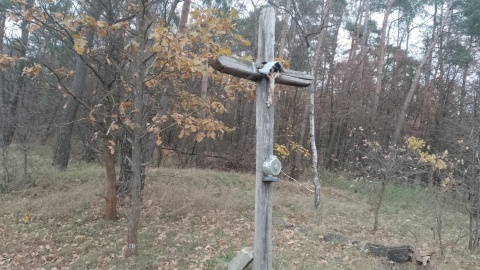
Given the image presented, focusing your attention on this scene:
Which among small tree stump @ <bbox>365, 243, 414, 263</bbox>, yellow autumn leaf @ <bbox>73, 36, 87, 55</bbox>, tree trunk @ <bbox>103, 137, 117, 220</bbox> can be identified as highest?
yellow autumn leaf @ <bbox>73, 36, 87, 55</bbox>

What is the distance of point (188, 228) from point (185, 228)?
6 cm

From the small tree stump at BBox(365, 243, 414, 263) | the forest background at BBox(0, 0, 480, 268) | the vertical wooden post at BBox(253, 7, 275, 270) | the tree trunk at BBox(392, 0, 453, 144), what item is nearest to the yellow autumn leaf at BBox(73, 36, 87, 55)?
the forest background at BBox(0, 0, 480, 268)

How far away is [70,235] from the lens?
21.1 feet

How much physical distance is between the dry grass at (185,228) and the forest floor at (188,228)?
0.02 metres

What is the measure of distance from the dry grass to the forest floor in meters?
0.02

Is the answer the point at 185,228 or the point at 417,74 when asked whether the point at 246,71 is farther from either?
the point at 417,74

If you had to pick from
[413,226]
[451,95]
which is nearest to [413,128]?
[451,95]

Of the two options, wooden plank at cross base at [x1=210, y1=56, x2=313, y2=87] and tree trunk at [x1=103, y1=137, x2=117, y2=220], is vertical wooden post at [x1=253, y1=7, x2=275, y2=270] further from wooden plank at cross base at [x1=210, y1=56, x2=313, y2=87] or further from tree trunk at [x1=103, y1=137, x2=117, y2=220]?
tree trunk at [x1=103, y1=137, x2=117, y2=220]

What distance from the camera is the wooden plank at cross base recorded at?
3.85 meters

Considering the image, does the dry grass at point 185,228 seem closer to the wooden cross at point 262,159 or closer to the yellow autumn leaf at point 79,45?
the wooden cross at point 262,159

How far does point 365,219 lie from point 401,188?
6.44m

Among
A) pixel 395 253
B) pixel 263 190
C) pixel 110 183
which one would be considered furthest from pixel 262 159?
pixel 110 183

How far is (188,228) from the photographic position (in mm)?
7109

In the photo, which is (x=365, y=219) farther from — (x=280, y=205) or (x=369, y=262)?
(x=369, y=262)
